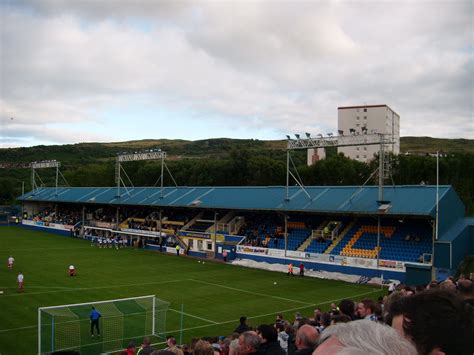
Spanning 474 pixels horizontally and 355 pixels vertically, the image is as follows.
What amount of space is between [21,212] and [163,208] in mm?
42548

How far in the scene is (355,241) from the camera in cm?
3881

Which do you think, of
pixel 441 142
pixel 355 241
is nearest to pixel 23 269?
pixel 355 241

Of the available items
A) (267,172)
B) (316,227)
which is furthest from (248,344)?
(267,172)

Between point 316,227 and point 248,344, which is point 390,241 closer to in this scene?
point 316,227

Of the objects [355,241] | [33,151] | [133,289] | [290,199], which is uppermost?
[33,151]

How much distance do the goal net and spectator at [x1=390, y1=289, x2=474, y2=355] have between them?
16.6m

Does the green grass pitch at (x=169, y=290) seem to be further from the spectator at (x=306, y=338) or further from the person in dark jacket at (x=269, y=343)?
the spectator at (x=306, y=338)

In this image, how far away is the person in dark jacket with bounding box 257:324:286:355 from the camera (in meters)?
6.50

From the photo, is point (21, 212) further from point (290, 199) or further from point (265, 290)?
point (265, 290)

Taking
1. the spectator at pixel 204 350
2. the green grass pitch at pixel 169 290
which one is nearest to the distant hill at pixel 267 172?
the green grass pitch at pixel 169 290

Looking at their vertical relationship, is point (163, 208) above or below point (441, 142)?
below

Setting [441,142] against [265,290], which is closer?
[265,290]

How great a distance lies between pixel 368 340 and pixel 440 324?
0.78 meters

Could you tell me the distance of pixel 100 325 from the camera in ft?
63.5
